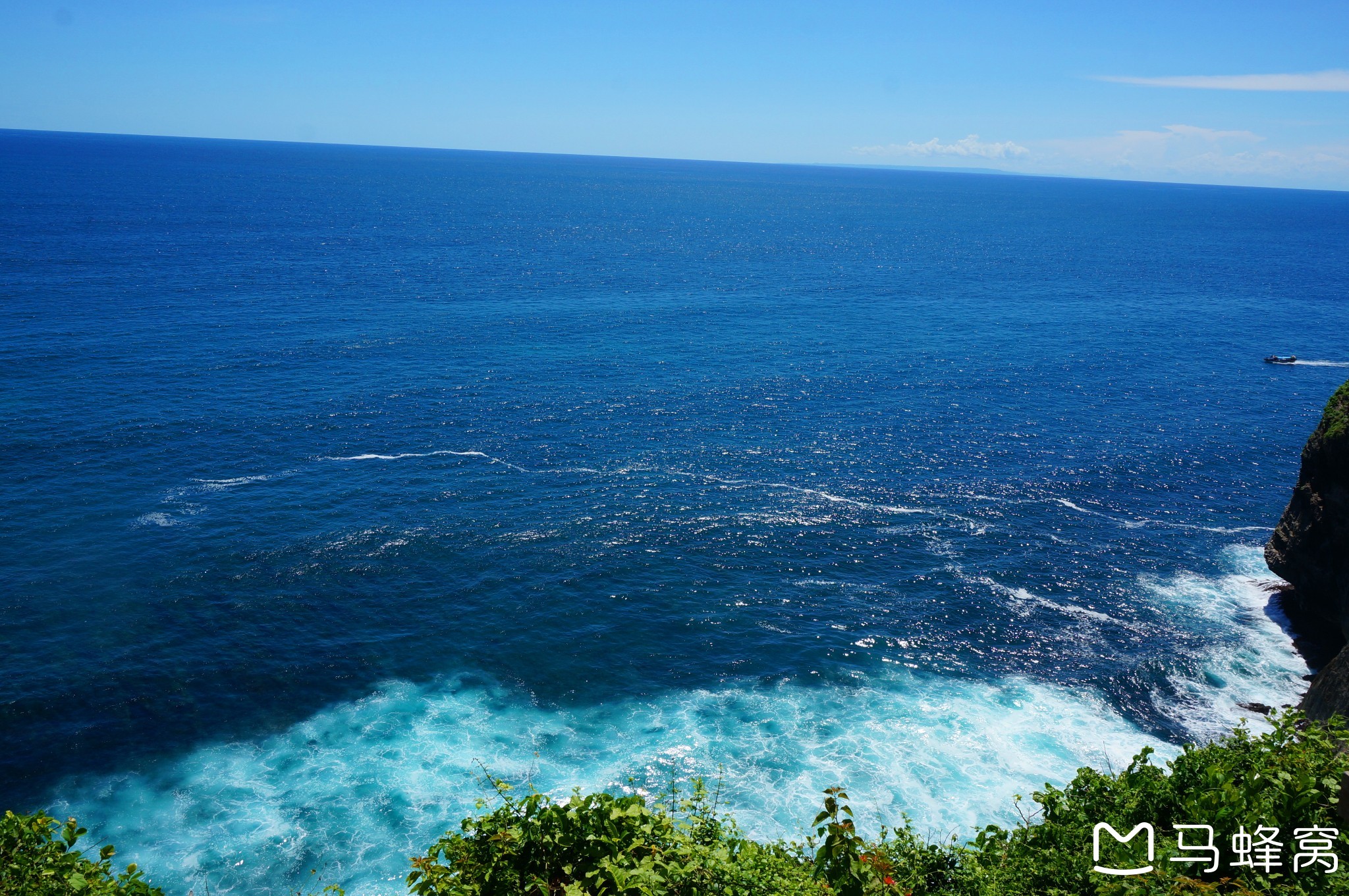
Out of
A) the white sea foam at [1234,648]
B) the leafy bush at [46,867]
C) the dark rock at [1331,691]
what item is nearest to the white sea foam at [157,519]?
the leafy bush at [46,867]

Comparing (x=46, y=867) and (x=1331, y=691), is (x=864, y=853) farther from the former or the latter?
(x=1331, y=691)

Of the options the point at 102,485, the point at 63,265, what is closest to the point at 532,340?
the point at 102,485

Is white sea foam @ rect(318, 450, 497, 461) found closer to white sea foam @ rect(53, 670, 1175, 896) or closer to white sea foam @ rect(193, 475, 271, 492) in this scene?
white sea foam @ rect(193, 475, 271, 492)

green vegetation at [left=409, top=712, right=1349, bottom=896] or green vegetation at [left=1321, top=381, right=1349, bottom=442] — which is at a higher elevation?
green vegetation at [left=1321, top=381, right=1349, bottom=442]

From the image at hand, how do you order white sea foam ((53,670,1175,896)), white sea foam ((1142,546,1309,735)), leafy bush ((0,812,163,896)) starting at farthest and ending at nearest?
1. white sea foam ((1142,546,1309,735))
2. white sea foam ((53,670,1175,896))
3. leafy bush ((0,812,163,896))

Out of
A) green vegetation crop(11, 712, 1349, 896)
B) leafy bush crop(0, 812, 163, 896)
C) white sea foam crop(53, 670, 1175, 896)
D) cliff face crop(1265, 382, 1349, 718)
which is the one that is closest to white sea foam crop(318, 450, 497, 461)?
white sea foam crop(53, 670, 1175, 896)
